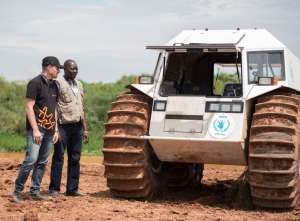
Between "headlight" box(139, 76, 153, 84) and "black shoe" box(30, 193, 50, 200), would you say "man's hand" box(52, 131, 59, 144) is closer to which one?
"black shoe" box(30, 193, 50, 200)

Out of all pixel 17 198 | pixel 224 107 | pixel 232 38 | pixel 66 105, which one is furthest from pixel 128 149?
pixel 232 38

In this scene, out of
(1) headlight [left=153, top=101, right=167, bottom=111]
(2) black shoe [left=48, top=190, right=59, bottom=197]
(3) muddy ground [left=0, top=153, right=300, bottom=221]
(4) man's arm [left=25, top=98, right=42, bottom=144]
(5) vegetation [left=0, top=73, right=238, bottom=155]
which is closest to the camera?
(3) muddy ground [left=0, top=153, right=300, bottom=221]

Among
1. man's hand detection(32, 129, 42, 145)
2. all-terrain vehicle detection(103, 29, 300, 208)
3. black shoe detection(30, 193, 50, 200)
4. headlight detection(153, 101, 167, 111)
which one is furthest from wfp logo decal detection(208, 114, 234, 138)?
black shoe detection(30, 193, 50, 200)

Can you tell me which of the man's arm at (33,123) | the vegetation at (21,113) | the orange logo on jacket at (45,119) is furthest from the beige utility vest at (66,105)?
the vegetation at (21,113)

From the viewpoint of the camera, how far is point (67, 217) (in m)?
7.70

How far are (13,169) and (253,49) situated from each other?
20.5ft

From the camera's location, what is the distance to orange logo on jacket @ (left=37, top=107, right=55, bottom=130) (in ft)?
28.9

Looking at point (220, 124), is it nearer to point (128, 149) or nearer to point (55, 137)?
point (128, 149)

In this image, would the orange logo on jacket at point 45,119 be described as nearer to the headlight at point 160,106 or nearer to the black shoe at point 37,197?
the black shoe at point 37,197

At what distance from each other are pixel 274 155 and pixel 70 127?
2.98 meters

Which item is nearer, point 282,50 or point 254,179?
point 254,179

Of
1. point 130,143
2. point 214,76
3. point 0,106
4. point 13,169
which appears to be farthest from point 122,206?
point 0,106

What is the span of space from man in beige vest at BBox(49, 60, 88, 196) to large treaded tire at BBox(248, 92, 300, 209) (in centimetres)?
255

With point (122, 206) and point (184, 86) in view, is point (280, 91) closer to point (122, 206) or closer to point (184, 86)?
point (184, 86)
